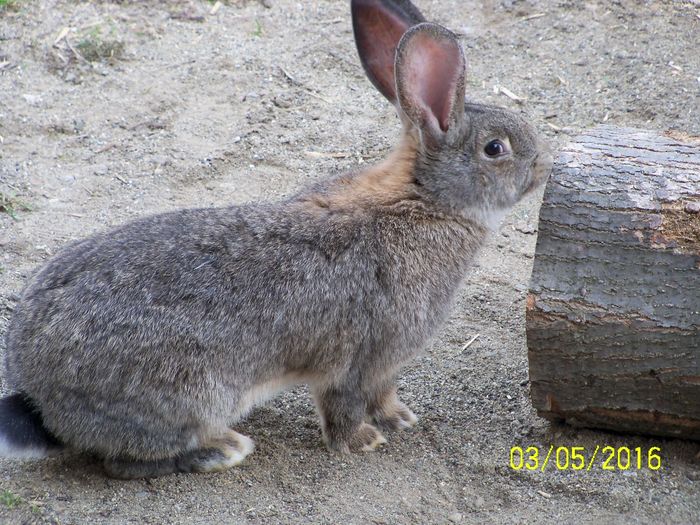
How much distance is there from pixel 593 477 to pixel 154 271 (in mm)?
2122

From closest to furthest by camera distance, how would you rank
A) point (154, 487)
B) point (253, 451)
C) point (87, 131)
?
point (154, 487) < point (253, 451) < point (87, 131)

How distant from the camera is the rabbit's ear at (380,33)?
472 cm

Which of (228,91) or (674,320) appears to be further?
(228,91)

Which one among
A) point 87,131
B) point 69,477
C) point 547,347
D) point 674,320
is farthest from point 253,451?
point 87,131

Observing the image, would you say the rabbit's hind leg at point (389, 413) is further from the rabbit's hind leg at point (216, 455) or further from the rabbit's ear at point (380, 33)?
the rabbit's ear at point (380, 33)

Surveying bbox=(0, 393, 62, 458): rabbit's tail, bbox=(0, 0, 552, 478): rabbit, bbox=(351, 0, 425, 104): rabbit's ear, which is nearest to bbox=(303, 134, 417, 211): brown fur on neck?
bbox=(0, 0, 552, 478): rabbit

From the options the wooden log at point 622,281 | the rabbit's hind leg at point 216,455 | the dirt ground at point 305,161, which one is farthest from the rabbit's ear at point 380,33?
the rabbit's hind leg at point 216,455

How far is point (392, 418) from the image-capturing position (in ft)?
16.0

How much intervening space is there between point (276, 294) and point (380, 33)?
4.62ft

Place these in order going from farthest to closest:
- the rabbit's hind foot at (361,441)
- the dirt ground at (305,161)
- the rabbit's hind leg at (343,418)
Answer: the rabbit's hind foot at (361,441)
the rabbit's hind leg at (343,418)
the dirt ground at (305,161)

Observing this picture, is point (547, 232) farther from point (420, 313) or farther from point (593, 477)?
point (593, 477)

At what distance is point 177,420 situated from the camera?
13.8ft
